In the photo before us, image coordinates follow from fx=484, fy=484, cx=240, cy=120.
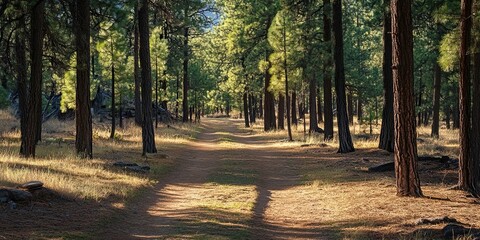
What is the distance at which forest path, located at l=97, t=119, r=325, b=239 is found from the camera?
8969 millimetres

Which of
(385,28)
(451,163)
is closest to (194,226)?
(451,163)

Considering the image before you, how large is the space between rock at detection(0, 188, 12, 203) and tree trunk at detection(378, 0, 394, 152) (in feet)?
51.5

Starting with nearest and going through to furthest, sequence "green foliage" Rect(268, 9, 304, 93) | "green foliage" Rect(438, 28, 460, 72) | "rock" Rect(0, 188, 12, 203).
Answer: "rock" Rect(0, 188, 12, 203)
"green foliage" Rect(438, 28, 460, 72)
"green foliage" Rect(268, 9, 304, 93)

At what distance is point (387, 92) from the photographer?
68.6 ft

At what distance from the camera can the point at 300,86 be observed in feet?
113

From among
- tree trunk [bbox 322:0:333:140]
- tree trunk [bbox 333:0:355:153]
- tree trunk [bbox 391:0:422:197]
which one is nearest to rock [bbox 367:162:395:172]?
tree trunk [bbox 391:0:422:197]

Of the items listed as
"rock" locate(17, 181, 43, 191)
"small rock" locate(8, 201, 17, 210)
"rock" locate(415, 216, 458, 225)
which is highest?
"rock" locate(17, 181, 43, 191)

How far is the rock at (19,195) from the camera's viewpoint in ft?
31.5

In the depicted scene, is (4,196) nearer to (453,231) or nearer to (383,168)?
(453,231)

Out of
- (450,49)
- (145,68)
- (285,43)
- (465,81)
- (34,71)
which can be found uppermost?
(285,43)

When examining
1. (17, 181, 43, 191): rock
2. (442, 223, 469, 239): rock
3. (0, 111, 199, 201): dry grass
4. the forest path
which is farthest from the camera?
(0, 111, 199, 201): dry grass

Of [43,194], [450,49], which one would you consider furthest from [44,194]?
[450,49]

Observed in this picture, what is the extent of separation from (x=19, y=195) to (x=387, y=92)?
15820mm

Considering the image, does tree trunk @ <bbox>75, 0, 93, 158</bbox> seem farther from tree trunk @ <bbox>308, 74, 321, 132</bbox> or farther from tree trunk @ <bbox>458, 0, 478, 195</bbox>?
tree trunk @ <bbox>308, 74, 321, 132</bbox>
